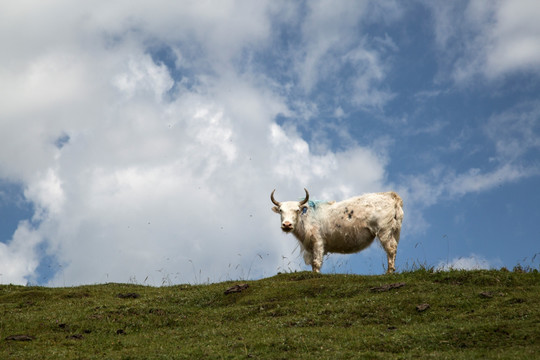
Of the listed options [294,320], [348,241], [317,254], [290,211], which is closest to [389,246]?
[348,241]

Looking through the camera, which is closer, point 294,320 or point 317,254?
point 294,320

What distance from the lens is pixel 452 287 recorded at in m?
14.1

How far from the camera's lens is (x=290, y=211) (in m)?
19.6

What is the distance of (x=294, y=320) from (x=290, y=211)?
7.52 m

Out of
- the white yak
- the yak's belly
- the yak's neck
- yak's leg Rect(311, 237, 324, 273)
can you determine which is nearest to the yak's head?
the white yak

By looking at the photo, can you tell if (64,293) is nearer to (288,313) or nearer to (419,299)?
(288,313)

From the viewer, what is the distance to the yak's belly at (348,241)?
62.0 feet

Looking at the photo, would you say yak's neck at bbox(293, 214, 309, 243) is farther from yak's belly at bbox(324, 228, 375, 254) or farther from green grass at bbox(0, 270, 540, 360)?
green grass at bbox(0, 270, 540, 360)

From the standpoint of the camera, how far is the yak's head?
19.2m

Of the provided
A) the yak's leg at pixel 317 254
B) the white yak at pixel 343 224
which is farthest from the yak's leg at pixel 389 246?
the yak's leg at pixel 317 254

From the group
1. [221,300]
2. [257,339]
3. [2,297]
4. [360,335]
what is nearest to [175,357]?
[257,339]

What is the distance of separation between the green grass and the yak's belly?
2.75m

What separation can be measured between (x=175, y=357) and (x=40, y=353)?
112 inches

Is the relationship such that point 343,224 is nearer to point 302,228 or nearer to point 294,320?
point 302,228
